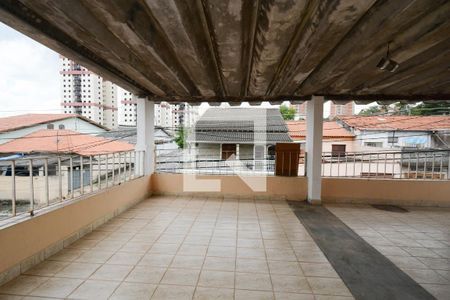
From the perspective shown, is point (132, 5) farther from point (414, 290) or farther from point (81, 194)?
point (414, 290)

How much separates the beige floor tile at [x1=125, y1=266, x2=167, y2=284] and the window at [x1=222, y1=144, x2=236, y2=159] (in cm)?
706

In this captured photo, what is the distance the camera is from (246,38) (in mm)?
2459

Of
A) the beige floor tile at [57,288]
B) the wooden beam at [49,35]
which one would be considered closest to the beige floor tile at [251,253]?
the beige floor tile at [57,288]

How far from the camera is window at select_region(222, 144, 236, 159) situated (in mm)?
Answer: 9495

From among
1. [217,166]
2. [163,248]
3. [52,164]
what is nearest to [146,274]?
[163,248]

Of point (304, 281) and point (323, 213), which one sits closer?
point (304, 281)

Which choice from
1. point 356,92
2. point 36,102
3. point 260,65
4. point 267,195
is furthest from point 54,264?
point 36,102

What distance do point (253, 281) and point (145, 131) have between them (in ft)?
13.6

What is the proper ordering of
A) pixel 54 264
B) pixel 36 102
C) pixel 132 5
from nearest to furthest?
pixel 132 5
pixel 54 264
pixel 36 102

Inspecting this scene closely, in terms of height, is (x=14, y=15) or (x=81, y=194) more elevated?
(x=14, y=15)

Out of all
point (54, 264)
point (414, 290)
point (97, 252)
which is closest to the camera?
point (414, 290)

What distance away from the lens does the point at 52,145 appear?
15.9 ft

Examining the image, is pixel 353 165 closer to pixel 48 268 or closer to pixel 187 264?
pixel 187 264

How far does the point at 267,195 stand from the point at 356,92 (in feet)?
9.18
